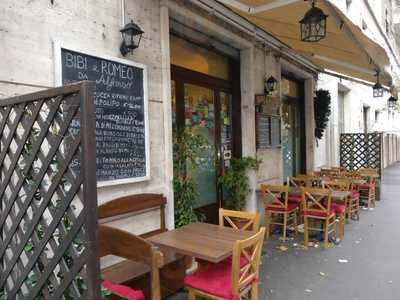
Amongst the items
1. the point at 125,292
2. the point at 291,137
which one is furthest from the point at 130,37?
the point at 291,137

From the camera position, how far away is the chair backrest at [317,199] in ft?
16.6

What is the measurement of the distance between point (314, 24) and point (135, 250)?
10.6 feet

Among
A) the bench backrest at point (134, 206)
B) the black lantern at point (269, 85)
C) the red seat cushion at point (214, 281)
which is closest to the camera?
the red seat cushion at point (214, 281)

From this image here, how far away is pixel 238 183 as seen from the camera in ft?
18.6

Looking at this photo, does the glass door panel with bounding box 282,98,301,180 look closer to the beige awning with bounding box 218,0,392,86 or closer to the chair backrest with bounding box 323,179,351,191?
the beige awning with bounding box 218,0,392,86

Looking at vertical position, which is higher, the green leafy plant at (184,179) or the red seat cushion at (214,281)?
the green leafy plant at (184,179)

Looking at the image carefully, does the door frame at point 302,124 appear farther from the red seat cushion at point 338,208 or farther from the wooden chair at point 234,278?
the wooden chair at point 234,278

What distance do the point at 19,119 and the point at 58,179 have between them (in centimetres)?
52

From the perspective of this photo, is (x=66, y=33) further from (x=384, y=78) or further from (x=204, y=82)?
(x=384, y=78)

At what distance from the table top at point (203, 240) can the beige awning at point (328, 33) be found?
2.58 meters

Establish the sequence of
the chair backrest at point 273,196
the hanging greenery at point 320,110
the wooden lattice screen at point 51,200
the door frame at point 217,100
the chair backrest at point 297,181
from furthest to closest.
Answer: the hanging greenery at point 320,110 → the chair backrest at point 297,181 → the chair backrest at point 273,196 → the door frame at point 217,100 → the wooden lattice screen at point 51,200

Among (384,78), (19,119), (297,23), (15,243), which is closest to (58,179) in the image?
(19,119)

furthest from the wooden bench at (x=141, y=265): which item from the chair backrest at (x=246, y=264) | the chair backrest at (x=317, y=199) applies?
the chair backrest at (x=317, y=199)

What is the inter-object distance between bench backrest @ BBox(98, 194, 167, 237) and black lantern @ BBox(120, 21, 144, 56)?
4.73ft
